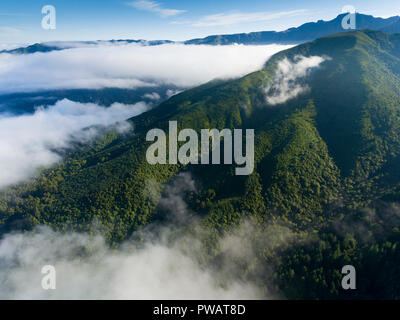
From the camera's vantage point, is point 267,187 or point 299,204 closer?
point 299,204

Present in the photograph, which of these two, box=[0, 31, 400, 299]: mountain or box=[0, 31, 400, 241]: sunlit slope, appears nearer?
box=[0, 31, 400, 299]: mountain

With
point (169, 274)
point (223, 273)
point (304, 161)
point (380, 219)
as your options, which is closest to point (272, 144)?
point (304, 161)

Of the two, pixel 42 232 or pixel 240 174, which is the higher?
pixel 240 174

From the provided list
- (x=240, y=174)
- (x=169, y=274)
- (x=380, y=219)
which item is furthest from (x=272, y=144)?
(x=169, y=274)

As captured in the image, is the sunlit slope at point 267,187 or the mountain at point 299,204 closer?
the mountain at point 299,204

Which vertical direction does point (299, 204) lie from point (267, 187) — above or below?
below

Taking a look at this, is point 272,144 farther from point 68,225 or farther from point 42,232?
point 42,232

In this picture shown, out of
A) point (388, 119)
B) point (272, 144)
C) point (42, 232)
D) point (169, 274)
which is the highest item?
point (388, 119)
